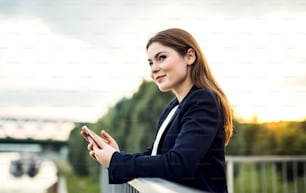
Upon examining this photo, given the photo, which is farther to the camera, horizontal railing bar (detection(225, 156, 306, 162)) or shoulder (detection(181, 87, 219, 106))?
horizontal railing bar (detection(225, 156, 306, 162))

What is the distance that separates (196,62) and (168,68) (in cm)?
5

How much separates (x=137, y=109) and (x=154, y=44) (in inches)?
113

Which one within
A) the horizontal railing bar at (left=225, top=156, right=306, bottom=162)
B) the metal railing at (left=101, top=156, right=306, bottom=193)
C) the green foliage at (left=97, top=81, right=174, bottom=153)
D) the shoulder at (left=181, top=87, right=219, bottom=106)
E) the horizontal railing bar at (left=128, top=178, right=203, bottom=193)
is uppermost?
the shoulder at (left=181, top=87, right=219, bottom=106)

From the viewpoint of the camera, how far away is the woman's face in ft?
2.54

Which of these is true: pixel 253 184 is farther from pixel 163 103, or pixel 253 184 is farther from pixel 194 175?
pixel 194 175

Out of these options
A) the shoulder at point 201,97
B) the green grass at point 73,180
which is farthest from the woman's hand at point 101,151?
the green grass at point 73,180

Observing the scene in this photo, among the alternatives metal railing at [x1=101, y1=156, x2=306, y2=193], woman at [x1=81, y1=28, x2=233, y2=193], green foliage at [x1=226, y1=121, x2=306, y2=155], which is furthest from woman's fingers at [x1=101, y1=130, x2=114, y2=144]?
green foliage at [x1=226, y1=121, x2=306, y2=155]

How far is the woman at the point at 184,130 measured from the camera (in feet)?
2.15

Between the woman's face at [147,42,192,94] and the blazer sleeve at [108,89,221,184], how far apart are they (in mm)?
54

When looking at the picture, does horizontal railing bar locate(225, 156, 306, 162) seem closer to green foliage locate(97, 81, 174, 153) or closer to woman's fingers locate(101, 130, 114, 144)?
green foliage locate(97, 81, 174, 153)

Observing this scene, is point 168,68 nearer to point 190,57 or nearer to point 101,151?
point 190,57

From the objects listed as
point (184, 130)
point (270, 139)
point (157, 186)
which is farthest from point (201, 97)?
point (270, 139)

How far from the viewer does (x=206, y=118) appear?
69 cm

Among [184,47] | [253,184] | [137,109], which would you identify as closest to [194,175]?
[184,47]
